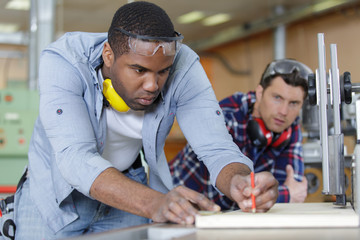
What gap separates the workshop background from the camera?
3.62m

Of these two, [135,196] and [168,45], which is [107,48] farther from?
[135,196]

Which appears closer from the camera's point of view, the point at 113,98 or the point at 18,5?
the point at 113,98

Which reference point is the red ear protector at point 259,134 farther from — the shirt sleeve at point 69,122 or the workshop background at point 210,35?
the workshop background at point 210,35

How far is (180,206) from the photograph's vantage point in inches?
40.2

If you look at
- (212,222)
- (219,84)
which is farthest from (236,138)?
(219,84)

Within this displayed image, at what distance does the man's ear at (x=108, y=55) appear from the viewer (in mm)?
1384

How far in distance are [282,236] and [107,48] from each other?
804 mm

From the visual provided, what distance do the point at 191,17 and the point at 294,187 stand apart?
6.19 metres

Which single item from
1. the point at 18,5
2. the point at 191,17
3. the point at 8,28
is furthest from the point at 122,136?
the point at 8,28

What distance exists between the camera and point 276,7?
7441mm

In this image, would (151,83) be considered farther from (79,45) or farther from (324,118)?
(324,118)

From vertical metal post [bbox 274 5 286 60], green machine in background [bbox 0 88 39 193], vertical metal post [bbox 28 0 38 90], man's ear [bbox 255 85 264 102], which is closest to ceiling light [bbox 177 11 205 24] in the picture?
vertical metal post [bbox 274 5 286 60]

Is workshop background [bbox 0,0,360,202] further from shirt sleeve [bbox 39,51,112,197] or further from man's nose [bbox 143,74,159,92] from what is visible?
man's nose [bbox 143,74,159,92]

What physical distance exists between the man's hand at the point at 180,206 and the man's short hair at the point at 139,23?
1.44ft
